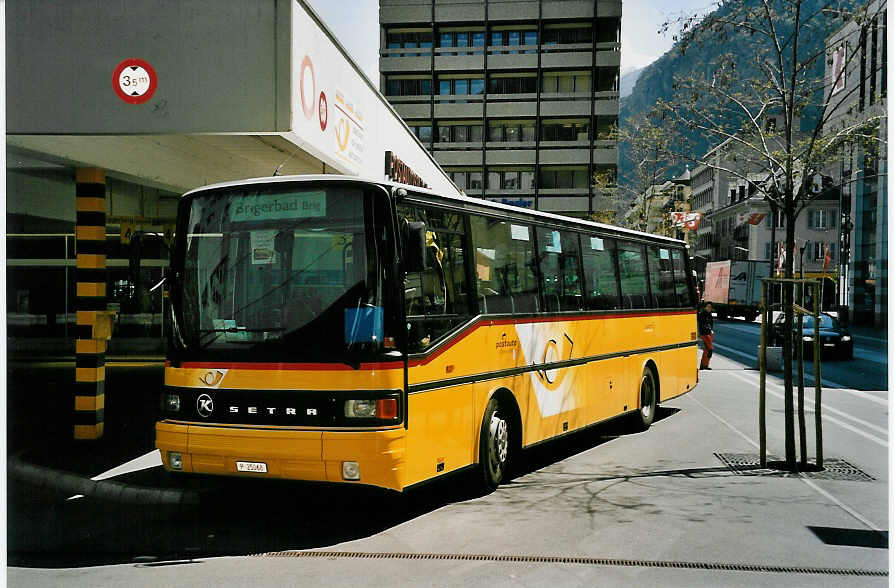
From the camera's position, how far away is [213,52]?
990 centimetres

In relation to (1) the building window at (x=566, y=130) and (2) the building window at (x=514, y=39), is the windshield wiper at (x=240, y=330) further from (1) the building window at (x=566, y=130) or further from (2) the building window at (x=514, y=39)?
(2) the building window at (x=514, y=39)

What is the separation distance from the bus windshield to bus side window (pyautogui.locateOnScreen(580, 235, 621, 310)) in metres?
4.99

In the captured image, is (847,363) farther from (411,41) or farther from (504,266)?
(411,41)

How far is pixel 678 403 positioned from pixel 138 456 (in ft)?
34.2

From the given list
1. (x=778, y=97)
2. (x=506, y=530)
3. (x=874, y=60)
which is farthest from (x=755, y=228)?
(x=506, y=530)

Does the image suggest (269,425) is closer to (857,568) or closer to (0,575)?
(0,575)

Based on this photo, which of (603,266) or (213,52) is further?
(603,266)

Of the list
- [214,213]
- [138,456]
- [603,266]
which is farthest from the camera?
[603,266]

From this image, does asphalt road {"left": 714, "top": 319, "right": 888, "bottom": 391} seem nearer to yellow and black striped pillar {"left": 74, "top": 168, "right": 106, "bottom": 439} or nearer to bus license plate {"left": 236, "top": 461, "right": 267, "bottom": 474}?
yellow and black striped pillar {"left": 74, "top": 168, "right": 106, "bottom": 439}

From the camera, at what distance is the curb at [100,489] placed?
8.77 metres

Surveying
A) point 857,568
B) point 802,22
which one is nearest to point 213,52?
point 802,22

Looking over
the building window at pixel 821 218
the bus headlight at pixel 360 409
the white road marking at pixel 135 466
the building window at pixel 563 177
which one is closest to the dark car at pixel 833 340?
the white road marking at pixel 135 466

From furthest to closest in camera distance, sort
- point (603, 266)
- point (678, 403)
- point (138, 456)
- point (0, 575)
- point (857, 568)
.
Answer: point (678, 403) → point (603, 266) → point (138, 456) → point (857, 568) → point (0, 575)

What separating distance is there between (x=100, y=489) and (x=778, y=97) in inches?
391
